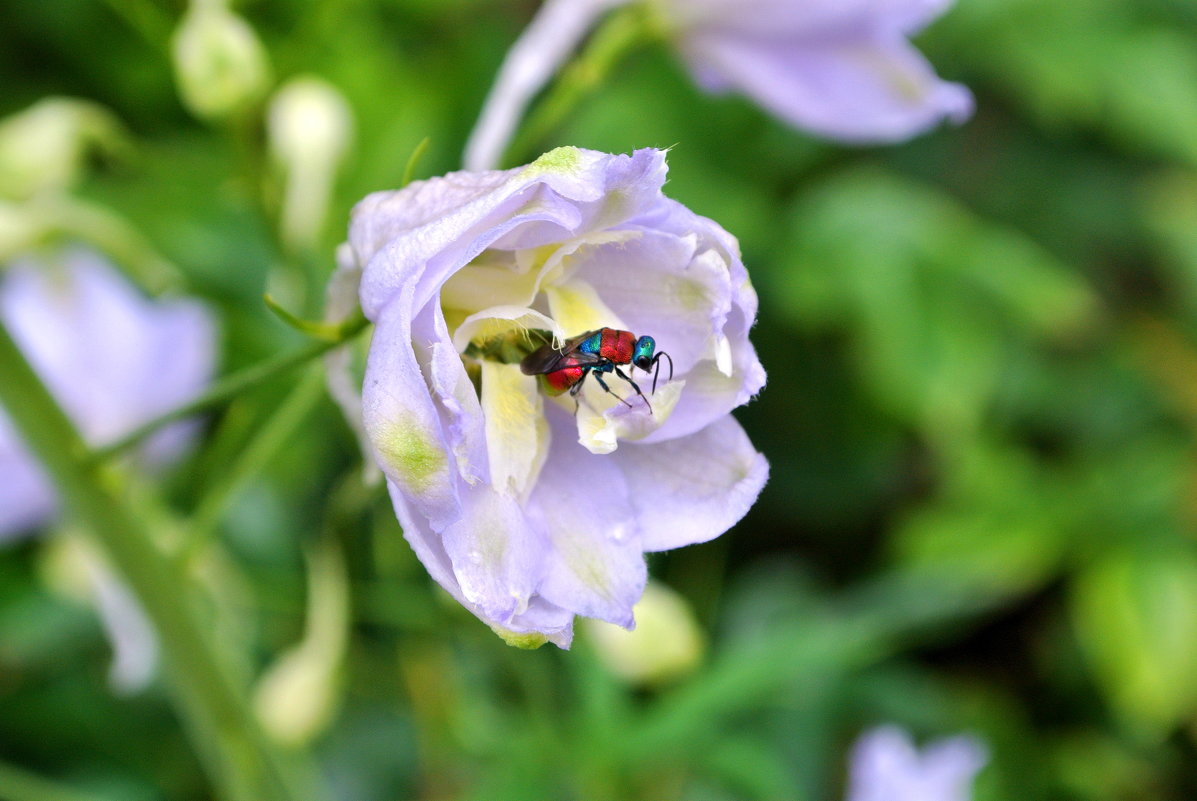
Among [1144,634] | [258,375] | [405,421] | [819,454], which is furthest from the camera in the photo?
[819,454]

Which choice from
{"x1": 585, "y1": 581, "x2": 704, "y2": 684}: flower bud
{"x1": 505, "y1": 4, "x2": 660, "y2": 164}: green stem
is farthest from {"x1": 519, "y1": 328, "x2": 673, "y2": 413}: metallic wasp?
{"x1": 585, "y1": 581, "x2": 704, "y2": 684}: flower bud

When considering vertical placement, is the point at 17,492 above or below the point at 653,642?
above

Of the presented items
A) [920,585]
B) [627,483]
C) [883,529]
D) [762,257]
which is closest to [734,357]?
[627,483]

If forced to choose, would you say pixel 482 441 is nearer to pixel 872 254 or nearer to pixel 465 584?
pixel 465 584

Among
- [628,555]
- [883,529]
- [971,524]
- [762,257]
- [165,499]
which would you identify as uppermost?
[628,555]

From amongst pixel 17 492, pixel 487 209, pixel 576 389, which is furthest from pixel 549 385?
pixel 17 492

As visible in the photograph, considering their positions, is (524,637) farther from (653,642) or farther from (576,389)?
(653,642)

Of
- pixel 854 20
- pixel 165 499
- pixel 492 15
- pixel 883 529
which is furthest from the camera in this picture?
pixel 492 15

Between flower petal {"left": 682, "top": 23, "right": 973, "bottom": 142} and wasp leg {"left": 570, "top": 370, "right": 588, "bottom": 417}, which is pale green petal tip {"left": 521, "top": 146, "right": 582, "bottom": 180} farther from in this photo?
flower petal {"left": 682, "top": 23, "right": 973, "bottom": 142}
